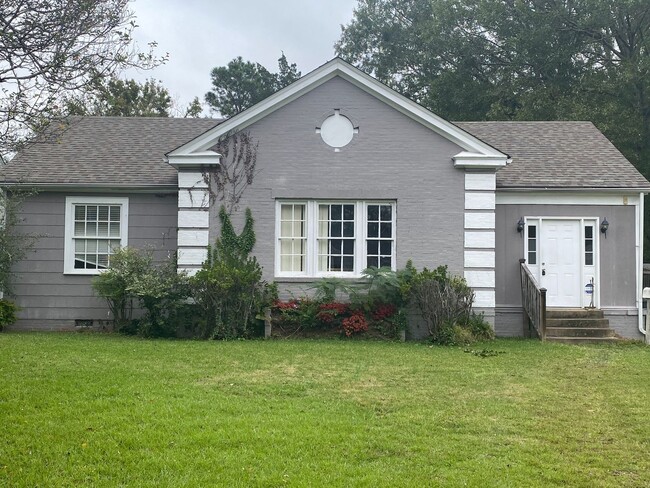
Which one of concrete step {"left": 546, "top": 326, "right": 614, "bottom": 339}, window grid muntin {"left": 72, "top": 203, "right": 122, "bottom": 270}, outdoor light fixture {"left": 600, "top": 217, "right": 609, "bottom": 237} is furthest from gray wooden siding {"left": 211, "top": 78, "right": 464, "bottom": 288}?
outdoor light fixture {"left": 600, "top": 217, "right": 609, "bottom": 237}

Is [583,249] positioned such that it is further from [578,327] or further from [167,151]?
[167,151]

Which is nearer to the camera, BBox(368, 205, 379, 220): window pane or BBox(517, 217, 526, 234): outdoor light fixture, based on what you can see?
BBox(368, 205, 379, 220): window pane

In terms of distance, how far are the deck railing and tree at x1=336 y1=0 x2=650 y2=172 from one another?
1339 cm

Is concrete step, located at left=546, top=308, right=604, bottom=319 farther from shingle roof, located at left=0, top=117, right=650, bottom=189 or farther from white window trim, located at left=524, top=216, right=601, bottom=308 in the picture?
shingle roof, located at left=0, top=117, right=650, bottom=189

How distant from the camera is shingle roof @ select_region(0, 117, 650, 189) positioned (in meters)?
15.8

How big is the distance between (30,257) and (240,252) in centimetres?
509

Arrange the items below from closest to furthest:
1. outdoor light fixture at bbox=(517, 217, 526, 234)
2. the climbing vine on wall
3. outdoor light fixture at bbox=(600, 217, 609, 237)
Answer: the climbing vine on wall → outdoor light fixture at bbox=(600, 217, 609, 237) → outdoor light fixture at bbox=(517, 217, 526, 234)

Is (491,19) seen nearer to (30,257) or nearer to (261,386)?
(30,257)

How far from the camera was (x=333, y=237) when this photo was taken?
49.4 ft

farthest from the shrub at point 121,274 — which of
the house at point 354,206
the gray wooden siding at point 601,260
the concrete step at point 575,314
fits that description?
the concrete step at point 575,314

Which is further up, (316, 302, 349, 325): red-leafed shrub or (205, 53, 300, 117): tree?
(205, 53, 300, 117): tree

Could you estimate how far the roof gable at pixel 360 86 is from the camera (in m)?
14.7

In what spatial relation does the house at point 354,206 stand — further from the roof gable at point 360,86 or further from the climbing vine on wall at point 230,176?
the climbing vine on wall at point 230,176

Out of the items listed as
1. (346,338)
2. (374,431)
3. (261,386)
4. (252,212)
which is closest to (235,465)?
(374,431)
